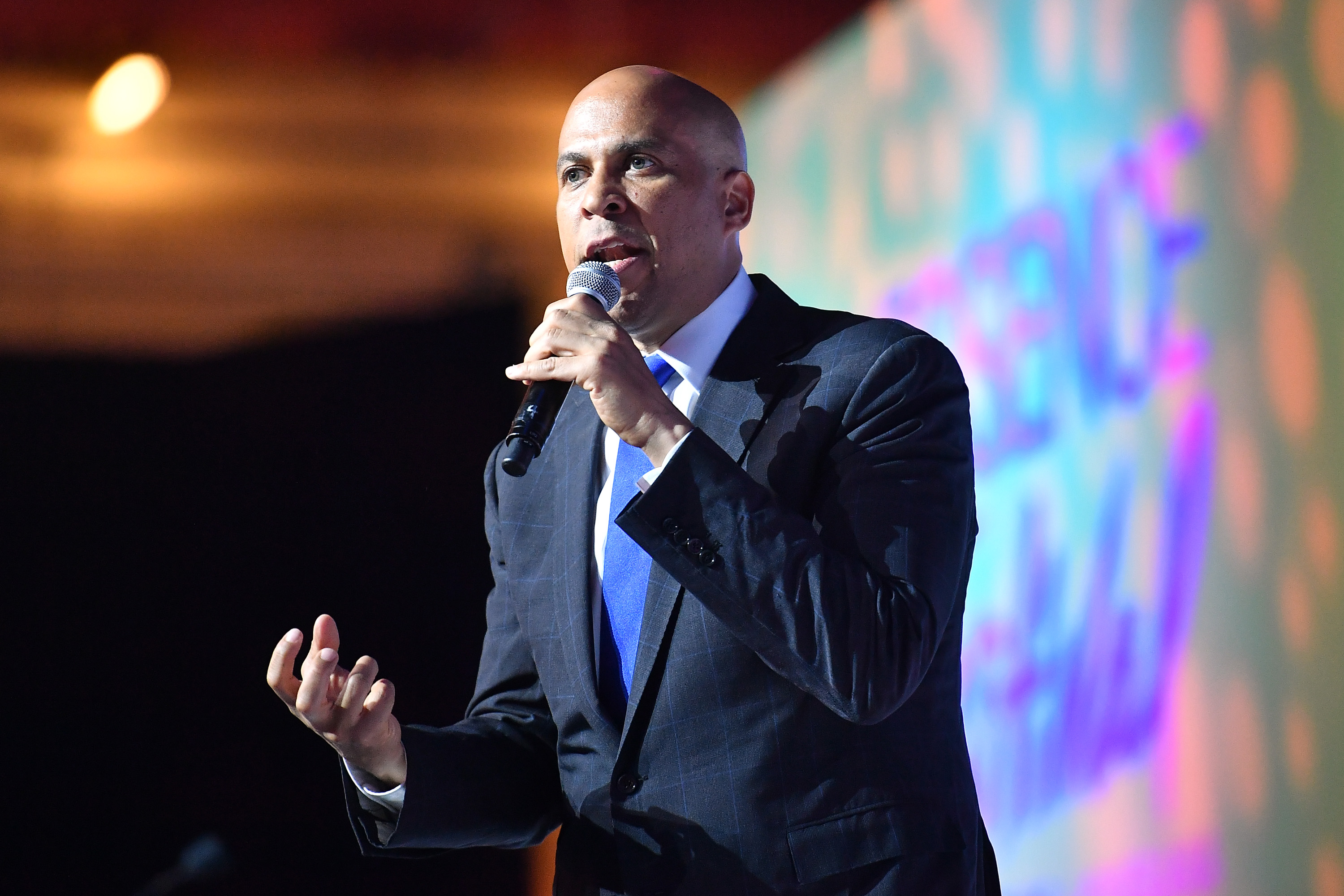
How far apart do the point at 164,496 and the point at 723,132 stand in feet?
5.82

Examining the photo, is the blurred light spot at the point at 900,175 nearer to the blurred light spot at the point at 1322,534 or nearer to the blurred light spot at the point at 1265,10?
the blurred light spot at the point at 1265,10

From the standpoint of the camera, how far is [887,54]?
3062 mm

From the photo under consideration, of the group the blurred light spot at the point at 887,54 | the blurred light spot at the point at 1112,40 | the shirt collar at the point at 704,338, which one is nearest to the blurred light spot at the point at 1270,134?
the blurred light spot at the point at 1112,40

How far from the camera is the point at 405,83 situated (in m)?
3.10

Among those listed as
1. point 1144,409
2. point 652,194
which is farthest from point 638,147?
point 1144,409

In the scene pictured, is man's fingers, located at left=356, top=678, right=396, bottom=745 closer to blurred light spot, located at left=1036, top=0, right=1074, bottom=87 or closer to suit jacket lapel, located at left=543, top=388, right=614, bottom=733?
suit jacket lapel, located at left=543, top=388, right=614, bottom=733

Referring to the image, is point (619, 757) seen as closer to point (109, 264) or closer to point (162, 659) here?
point (162, 659)

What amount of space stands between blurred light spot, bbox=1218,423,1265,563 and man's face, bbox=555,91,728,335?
121 cm

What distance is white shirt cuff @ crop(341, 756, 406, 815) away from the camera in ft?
4.93

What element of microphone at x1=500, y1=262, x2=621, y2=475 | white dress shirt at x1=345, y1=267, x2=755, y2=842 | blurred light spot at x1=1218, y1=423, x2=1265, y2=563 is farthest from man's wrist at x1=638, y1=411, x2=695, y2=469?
blurred light spot at x1=1218, y1=423, x2=1265, y2=563

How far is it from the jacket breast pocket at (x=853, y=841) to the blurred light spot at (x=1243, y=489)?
4.29ft

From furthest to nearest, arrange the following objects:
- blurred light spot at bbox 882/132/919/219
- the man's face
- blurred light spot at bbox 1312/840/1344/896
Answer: blurred light spot at bbox 882/132/919/219 < blurred light spot at bbox 1312/840/1344/896 < the man's face

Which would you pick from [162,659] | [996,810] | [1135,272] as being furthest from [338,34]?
[996,810]

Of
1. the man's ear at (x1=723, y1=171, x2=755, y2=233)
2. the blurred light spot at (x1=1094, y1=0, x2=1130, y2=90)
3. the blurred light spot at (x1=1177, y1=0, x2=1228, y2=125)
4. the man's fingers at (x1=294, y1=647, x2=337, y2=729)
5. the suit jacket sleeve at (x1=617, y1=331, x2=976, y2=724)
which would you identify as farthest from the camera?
the blurred light spot at (x1=1094, y1=0, x2=1130, y2=90)
